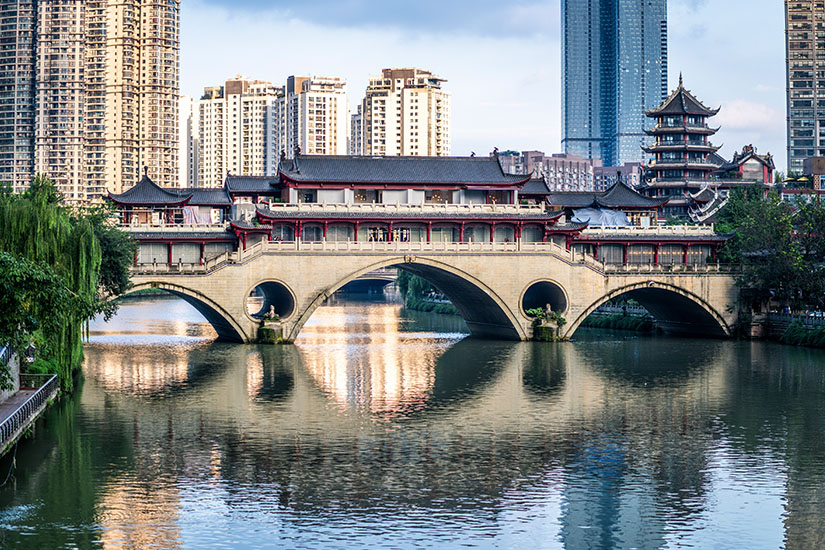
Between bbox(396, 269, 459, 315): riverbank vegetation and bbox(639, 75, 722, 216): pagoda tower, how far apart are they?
24136 mm

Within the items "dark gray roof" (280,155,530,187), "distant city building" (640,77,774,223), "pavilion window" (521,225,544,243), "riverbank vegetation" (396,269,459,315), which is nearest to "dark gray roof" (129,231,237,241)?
"dark gray roof" (280,155,530,187)

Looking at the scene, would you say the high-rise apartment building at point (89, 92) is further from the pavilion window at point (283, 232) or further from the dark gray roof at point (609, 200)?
the pavilion window at point (283, 232)

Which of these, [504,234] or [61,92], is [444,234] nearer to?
[504,234]

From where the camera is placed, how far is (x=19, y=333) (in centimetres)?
3167

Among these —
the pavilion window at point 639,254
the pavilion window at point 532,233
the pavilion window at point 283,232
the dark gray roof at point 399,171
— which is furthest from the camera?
the pavilion window at point 639,254

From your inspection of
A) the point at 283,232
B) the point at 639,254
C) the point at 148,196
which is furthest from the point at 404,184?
the point at 639,254

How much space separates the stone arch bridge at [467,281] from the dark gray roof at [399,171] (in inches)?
242

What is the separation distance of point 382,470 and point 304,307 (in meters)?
38.5

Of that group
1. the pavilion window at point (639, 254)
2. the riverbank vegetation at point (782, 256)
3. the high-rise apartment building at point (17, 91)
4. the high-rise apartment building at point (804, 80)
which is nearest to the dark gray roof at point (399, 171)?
the pavilion window at point (639, 254)

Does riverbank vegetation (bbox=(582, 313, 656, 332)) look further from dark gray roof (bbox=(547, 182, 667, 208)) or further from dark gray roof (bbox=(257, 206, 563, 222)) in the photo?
dark gray roof (bbox=(257, 206, 563, 222))

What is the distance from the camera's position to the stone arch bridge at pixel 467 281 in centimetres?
7062

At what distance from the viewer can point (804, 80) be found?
175875mm

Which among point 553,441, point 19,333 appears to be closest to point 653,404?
point 553,441

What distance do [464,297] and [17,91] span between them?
97.2 m
